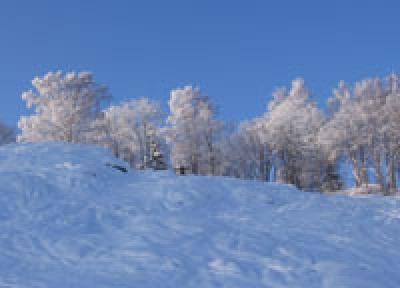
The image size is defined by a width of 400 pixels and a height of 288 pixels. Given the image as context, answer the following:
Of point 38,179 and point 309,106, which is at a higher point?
point 309,106

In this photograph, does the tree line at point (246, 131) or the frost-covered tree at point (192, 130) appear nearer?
the tree line at point (246, 131)

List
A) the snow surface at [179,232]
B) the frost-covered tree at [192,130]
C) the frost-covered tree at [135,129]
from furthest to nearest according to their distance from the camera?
the frost-covered tree at [135,129], the frost-covered tree at [192,130], the snow surface at [179,232]

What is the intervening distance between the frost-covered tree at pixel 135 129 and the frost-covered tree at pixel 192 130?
5.74 feet

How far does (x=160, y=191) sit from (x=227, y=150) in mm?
33779

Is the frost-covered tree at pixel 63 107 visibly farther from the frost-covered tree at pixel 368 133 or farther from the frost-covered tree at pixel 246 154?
the frost-covered tree at pixel 368 133

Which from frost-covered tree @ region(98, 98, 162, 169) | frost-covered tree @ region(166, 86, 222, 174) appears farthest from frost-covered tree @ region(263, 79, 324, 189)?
frost-covered tree @ region(98, 98, 162, 169)

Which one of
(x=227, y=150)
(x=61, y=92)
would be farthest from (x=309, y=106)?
(x=61, y=92)

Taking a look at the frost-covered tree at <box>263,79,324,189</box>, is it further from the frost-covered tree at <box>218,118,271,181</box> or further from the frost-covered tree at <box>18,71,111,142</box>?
the frost-covered tree at <box>18,71,111,142</box>

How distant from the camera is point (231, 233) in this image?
1146 cm

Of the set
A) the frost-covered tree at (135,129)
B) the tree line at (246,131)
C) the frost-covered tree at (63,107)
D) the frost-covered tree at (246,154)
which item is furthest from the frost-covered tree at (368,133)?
the frost-covered tree at (63,107)

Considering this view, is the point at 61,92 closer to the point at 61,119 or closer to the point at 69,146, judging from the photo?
the point at 61,119

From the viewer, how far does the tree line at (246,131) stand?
4016 centimetres

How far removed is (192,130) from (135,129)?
6070mm

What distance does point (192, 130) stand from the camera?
1764 inches
